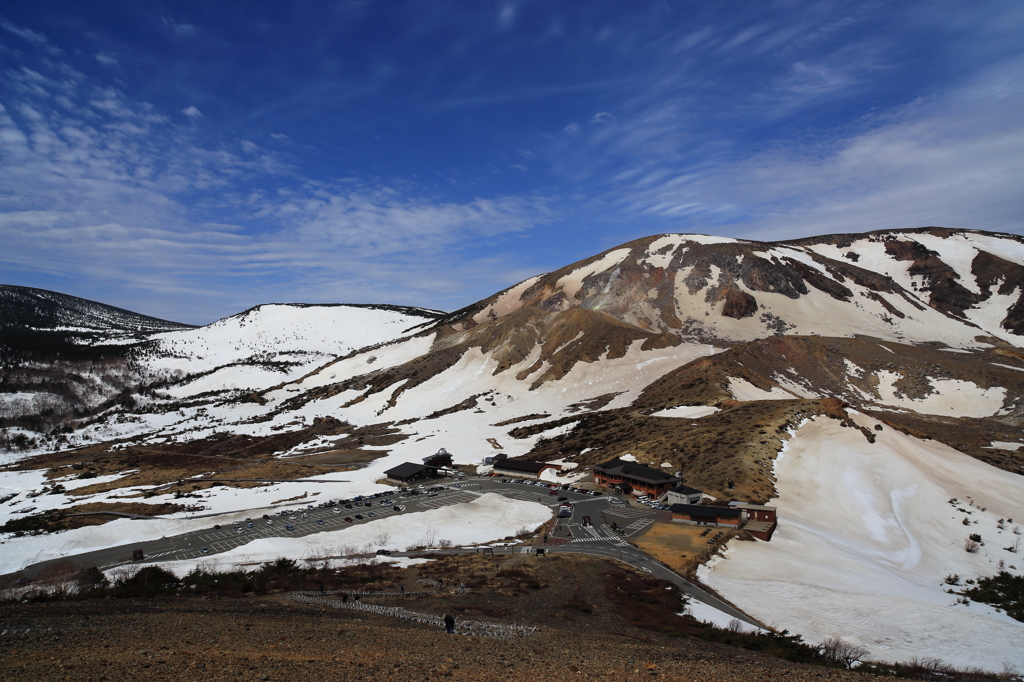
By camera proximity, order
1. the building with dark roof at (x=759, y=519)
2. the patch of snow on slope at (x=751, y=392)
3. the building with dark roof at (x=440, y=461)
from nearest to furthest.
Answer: the building with dark roof at (x=759, y=519) < the building with dark roof at (x=440, y=461) < the patch of snow on slope at (x=751, y=392)

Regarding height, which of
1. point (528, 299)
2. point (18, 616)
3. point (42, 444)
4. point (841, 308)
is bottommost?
point (42, 444)

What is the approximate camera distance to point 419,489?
51.8 meters

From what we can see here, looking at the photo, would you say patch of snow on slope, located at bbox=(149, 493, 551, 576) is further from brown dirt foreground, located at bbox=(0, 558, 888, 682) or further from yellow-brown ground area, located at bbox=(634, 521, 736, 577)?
brown dirt foreground, located at bbox=(0, 558, 888, 682)

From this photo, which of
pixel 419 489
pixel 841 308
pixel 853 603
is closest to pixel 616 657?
pixel 853 603

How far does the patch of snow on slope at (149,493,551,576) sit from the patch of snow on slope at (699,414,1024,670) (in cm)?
1617

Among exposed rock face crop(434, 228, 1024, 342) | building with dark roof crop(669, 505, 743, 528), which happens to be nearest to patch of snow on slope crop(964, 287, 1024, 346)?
exposed rock face crop(434, 228, 1024, 342)

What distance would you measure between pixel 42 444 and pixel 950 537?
5904 inches

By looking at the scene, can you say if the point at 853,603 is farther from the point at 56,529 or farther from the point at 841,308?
the point at 841,308

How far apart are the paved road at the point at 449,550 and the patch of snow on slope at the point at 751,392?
30268 mm

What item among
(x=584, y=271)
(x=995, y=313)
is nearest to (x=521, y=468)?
(x=584, y=271)

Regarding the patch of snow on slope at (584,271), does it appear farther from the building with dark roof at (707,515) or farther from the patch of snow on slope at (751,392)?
the building with dark roof at (707,515)

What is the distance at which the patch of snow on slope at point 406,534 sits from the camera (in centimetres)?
3138

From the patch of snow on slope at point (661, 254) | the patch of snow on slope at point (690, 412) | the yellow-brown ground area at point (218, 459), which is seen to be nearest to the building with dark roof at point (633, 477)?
the patch of snow on slope at point (690, 412)

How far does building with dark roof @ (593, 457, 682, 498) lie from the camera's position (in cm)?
4241
